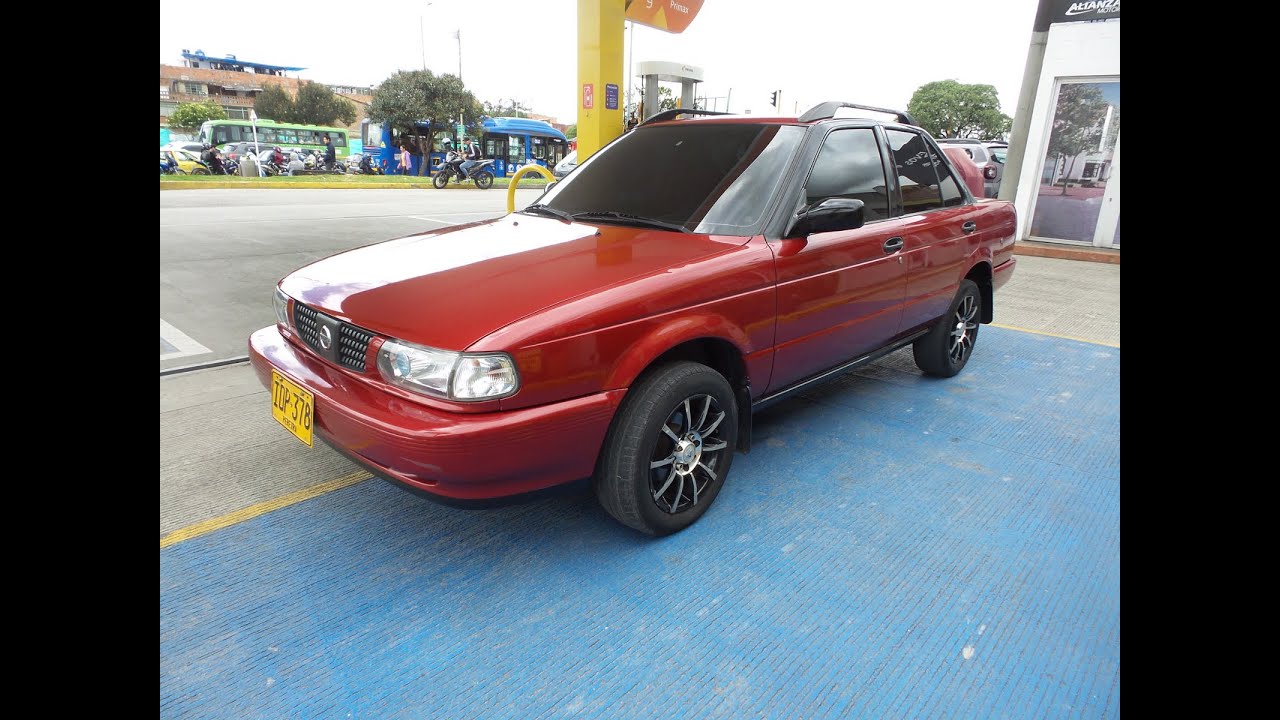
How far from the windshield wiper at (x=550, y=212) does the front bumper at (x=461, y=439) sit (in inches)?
50.3

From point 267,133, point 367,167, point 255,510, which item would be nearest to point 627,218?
point 255,510

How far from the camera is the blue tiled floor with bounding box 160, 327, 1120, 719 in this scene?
1803mm

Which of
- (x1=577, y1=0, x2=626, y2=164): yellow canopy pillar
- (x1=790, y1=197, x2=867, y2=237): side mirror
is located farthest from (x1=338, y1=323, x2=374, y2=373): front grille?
(x1=577, y1=0, x2=626, y2=164): yellow canopy pillar

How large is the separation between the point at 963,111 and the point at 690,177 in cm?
7605

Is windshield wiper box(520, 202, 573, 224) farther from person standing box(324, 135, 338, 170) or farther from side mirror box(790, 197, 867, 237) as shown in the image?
person standing box(324, 135, 338, 170)

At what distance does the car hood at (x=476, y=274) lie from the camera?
6.66 feet

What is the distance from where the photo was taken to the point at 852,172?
126 inches

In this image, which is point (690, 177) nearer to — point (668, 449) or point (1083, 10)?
point (668, 449)

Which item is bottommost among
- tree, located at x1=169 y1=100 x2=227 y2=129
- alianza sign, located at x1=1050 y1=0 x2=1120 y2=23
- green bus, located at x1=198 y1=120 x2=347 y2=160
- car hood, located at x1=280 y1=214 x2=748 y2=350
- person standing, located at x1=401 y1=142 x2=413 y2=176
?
car hood, located at x1=280 y1=214 x2=748 y2=350

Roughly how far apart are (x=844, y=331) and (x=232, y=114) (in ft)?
253

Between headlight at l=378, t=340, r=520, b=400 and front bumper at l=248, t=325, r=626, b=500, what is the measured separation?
6 cm

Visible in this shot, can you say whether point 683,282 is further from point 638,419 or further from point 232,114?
point 232,114

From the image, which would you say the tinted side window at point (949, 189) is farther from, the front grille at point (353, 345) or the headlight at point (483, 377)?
the front grille at point (353, 345)

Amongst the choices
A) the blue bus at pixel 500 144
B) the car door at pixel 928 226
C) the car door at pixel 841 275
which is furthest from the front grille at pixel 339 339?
the blue bus at pixel 500 144
